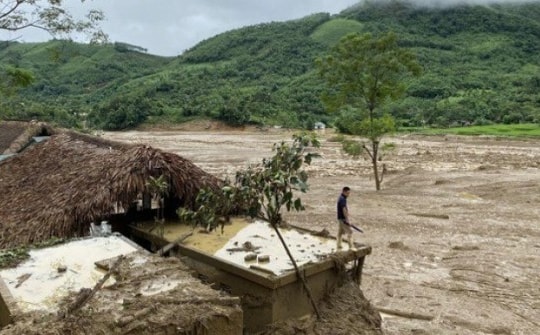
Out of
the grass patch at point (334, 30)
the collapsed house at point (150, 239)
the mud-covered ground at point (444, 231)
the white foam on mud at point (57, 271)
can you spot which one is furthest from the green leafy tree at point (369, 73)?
the grass patch at point (334, 30)

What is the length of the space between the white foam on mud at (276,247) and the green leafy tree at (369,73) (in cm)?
1312

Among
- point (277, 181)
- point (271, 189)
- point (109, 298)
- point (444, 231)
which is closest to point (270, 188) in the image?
point (271, 189)

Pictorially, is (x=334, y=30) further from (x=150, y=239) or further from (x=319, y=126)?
(x=150, y=239)

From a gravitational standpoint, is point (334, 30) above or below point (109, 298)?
above

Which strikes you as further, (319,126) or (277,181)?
(319,126)

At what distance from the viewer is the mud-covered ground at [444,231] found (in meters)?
9.29

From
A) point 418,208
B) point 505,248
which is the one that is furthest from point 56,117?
point 505,248

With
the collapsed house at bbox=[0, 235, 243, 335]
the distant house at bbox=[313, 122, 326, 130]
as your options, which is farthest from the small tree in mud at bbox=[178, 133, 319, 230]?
A: the distant house at bbox=[313, 122, 326, 130]

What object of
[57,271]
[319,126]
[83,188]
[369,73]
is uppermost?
[369,73]

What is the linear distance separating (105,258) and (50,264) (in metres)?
0.57

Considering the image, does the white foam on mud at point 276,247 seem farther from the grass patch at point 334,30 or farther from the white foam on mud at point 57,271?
the grass patch at point 334,30

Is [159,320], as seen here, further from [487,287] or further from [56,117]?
[56,117]

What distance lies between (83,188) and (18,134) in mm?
5245

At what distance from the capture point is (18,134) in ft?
39.1
